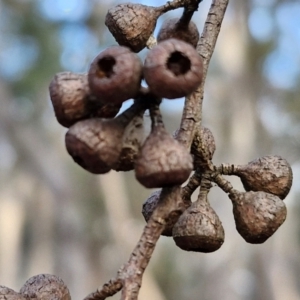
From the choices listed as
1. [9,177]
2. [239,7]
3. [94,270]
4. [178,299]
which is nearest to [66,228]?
[94,270]

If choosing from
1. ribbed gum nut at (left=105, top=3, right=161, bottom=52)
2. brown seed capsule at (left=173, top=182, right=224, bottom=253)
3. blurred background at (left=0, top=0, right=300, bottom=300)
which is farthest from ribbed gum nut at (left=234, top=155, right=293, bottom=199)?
blurred background at (left=0, top=0, right=300, bottom=300)

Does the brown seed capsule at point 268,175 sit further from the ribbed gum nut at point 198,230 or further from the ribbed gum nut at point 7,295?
the ribbed gum nut at point 7,295

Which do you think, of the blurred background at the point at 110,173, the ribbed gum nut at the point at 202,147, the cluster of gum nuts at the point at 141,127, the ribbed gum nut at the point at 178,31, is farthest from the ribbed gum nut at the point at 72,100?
the blurred background at the point at 110,173

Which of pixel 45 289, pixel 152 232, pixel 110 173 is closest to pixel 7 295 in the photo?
pixel 45 289

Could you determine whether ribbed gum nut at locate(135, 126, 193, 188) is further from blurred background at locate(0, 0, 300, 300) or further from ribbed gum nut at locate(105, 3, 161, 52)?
blurred background at locate(0, 0, 300, 300)

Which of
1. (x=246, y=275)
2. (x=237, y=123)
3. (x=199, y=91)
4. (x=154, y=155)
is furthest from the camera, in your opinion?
(x=246, y=275)

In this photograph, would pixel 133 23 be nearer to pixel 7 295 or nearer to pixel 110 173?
pixel 7 295

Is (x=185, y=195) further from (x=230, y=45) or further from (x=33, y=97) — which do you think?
(x=33, y=97)

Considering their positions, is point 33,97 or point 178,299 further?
point 178,299
